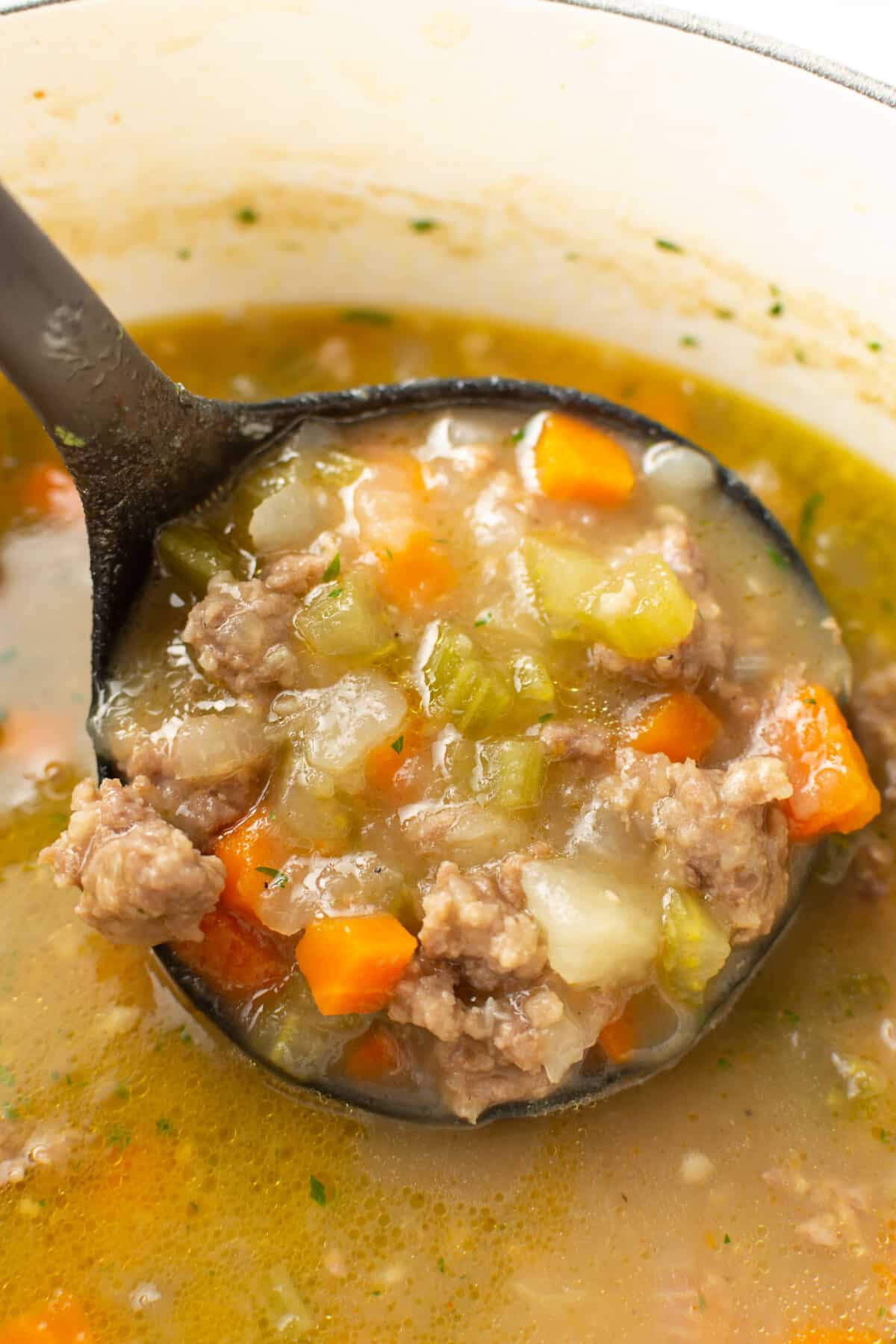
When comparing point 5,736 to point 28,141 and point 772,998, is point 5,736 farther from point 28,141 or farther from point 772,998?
point 772,998

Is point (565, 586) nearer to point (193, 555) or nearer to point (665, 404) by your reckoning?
point (193, 555)

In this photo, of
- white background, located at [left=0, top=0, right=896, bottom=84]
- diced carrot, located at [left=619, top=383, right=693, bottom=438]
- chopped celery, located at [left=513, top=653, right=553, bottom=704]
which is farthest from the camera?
diced carrot, located at [left=619, top=383, right=693, bottom=438]

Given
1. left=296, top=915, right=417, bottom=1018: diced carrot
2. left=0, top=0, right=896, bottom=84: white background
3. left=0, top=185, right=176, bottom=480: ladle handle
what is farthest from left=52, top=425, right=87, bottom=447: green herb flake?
left=0, top=0, right=896, bottom=84: white background

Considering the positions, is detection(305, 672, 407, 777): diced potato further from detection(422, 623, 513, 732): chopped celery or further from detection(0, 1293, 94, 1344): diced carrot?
detection(0, 1293, 94, 1344): diced carrot

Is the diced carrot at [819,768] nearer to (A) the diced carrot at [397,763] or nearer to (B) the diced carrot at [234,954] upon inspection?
(A) the diced carrot at [397,763]

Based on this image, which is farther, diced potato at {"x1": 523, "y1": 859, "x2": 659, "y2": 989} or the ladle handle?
diced potato at {"x1": 523, "y1": 859, "x2": 659, "y2": 989}

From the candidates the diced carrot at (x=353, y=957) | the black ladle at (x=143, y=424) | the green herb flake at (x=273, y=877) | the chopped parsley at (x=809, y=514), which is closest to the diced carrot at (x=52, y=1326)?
the black ladle at (x=143, y=424)

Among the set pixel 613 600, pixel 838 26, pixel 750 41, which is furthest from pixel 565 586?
pixel 838 26

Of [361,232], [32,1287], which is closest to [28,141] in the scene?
[361,232]
